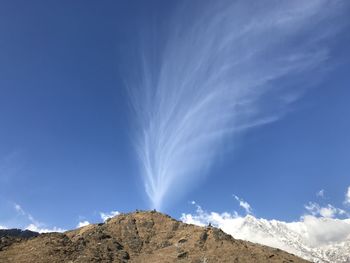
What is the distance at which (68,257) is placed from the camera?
109 meters

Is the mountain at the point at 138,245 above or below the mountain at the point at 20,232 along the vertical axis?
below

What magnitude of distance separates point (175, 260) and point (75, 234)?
131 ft

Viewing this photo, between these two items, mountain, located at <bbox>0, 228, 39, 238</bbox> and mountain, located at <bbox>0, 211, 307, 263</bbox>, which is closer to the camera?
mountain, located at <bbox>0, 211, 307, 263</bbox>

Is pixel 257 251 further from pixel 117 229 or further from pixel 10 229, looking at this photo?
pixel 10 229

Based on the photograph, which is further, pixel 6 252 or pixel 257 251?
pixel 257 251

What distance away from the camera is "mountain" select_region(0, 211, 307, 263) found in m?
110

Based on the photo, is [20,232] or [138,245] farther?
[20,232]

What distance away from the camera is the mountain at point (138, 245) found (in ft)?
360

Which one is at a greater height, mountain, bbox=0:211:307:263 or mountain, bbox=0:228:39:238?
mountain, bbox=0:228:39:238

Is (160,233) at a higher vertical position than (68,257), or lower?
higher

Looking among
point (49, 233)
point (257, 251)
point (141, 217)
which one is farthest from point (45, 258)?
point (257, 251)

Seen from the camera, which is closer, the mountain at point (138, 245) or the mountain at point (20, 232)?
the mountain at point (138, 245)

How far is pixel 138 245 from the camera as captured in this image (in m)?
134

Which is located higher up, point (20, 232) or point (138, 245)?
point (20, 232)
